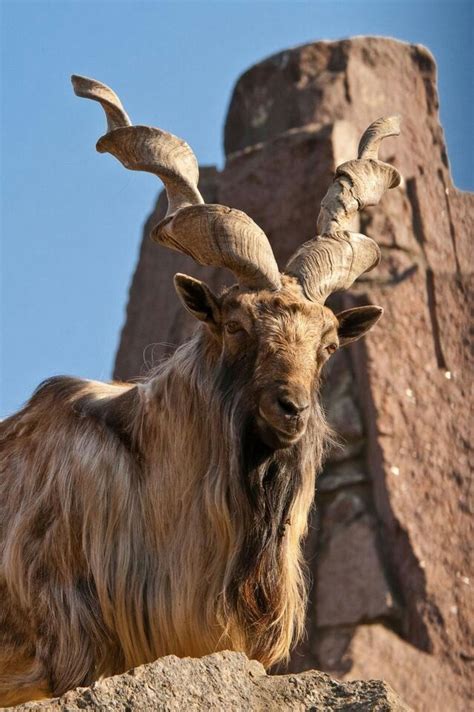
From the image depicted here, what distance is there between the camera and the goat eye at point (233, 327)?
8164mm

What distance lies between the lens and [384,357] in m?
13.2

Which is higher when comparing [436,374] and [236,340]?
[436,374]

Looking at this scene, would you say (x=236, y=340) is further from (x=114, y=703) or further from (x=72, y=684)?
(x=114, y=703)

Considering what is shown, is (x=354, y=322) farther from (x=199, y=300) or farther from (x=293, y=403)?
(x=293, y=403)

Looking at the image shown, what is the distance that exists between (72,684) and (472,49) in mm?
12367

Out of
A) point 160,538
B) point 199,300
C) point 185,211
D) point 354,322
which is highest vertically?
point 185,211

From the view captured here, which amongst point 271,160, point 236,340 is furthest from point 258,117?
point 236,340

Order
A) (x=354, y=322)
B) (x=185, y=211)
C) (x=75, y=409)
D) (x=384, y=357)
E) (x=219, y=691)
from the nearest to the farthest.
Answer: (x=219, y=691)
(x=185, y=211)
(x=75, y=409)
(x=354, y=322)
(x=384, y=357)

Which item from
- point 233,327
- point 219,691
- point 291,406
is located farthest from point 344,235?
point 219,691

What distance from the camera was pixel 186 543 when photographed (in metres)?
8.26

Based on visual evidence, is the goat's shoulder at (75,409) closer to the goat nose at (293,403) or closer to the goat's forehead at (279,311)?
the goat's forehead at (279,311)

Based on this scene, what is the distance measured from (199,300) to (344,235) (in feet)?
3.19

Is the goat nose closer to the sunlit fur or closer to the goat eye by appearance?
the sunlit fur

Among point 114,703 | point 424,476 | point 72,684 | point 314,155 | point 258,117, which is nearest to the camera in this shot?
point 114,703
